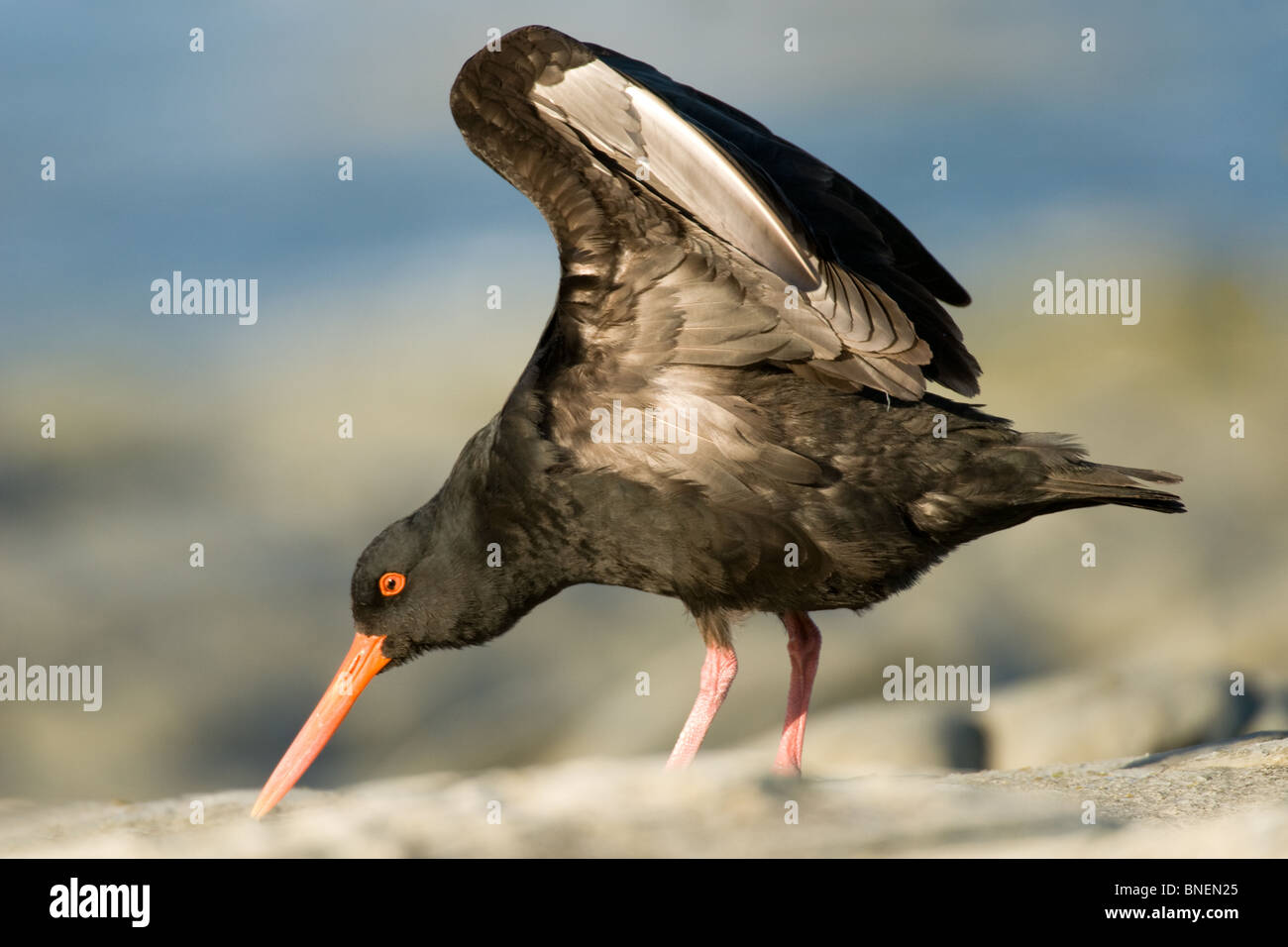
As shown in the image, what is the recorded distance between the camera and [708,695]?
5965mm

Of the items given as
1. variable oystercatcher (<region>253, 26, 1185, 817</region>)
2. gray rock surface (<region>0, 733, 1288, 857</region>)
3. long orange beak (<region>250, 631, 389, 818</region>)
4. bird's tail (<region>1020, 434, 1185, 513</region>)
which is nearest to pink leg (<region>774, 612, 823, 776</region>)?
variable oystercatcher (<region>253, 26, 1185, 817</region>)

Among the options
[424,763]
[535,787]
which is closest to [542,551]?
[535,787]

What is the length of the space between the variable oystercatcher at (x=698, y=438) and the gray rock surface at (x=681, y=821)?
2.31 ft

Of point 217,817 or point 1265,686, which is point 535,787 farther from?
point 1265,686

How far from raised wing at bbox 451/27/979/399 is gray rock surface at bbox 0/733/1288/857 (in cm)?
168

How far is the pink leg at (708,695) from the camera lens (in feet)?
19.1

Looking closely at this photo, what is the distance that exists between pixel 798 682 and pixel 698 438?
1.65 meters

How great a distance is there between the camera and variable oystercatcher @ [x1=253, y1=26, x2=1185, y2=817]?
503 cm

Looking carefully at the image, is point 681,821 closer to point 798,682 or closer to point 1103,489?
point 798,682

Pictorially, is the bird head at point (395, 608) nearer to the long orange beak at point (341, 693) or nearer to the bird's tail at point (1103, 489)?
the long orange beak at point (341, 693)

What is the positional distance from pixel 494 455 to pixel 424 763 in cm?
619

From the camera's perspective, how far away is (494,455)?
5637mm

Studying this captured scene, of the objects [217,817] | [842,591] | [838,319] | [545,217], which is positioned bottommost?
[217,817]
